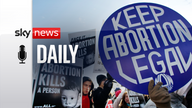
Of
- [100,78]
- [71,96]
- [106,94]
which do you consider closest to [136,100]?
[106,94]

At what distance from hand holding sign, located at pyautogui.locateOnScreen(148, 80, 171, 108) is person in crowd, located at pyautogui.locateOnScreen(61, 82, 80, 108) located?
3.20 feet

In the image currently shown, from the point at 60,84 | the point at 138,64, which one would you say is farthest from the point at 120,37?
the point at 60,84

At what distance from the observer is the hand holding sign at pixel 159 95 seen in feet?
6.36

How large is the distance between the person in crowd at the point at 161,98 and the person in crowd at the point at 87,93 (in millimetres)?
773

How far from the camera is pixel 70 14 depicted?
2033 millimetres

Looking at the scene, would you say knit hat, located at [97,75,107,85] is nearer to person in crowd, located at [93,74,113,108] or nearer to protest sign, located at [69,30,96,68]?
person in crowd, located at [93,74,113,108]

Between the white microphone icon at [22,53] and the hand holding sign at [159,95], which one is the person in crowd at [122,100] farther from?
the white microphone icon at [22,53]

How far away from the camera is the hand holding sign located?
1.94 metres

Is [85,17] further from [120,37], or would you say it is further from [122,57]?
[122,57]

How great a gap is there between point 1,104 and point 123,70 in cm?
163

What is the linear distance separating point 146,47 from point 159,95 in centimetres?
64

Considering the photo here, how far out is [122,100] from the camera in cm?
208

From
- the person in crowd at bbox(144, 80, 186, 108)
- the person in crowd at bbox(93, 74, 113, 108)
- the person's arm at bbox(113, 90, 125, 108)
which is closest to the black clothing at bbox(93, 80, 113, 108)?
the person in crowd at bbox(93, 74, 113, 108)

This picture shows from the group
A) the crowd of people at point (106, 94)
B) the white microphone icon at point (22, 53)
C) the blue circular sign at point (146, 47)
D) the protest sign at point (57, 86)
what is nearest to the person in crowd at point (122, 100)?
the crowd of people at point (106, 94)
